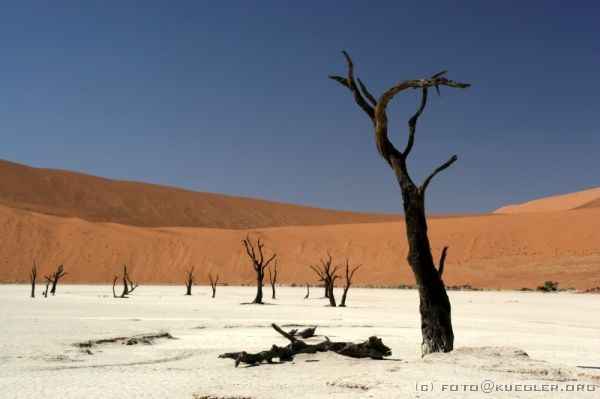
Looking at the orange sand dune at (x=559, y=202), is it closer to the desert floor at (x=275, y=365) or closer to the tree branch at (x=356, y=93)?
the desert floor at (x=275, y=365)

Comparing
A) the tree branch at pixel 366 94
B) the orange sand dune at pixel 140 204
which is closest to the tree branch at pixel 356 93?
the tree branch at pixel 366 94

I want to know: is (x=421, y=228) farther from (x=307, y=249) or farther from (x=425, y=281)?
(x=307, y=249)

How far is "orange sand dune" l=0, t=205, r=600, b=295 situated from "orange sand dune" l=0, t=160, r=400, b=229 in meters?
31.4

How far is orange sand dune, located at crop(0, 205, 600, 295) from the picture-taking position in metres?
59.2

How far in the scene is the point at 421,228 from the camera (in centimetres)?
1107

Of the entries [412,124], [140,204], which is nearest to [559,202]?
[140,204]

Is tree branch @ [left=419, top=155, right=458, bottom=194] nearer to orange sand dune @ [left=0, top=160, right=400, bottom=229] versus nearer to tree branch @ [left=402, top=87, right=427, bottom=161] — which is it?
tree branch @ [left=402, top=87, right=427, bottom=161]

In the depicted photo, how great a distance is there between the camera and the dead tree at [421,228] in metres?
10.8

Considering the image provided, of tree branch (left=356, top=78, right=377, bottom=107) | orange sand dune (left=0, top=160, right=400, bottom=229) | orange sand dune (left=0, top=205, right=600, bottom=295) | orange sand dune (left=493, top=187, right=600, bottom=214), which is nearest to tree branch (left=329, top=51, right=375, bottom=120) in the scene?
tree branch (left=356, top=78, right=377, bottom=107)

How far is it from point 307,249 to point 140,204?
5677cm

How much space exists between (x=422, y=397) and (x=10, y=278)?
203 feet

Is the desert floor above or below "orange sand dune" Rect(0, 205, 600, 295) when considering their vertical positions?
below

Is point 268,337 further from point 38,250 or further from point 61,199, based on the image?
point 61,199

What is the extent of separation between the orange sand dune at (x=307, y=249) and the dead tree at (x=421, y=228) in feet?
143
